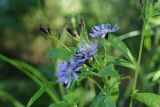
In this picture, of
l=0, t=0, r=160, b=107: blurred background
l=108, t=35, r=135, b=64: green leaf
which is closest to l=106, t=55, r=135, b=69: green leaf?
l=108, t=35, r=135, b=64: green leaf

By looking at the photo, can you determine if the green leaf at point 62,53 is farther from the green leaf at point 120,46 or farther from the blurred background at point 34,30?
the blurred background at point 34,30

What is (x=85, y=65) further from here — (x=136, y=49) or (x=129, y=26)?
(x=129, y=26)

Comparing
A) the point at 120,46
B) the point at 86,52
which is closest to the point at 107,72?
the point at 86,52

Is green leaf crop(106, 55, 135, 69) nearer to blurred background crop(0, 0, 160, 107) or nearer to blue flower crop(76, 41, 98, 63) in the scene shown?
blue flower crop(76, 41, 98, 63)

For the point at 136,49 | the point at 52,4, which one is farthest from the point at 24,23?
the point at 136,49

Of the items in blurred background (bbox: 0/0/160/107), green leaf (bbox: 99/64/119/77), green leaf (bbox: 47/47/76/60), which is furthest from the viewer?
blurred background (bbox: 0/0/160/107)

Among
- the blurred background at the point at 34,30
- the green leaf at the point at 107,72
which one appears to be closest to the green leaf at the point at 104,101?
the green leaf at the point at 107,72

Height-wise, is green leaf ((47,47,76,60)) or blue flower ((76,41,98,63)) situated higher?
green leaf ((47,47,76,60))

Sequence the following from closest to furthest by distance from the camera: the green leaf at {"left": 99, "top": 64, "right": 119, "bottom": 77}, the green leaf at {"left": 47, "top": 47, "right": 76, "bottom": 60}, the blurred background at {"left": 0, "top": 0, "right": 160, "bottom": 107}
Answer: the green leaf at {"left": 99, "top": 64, "right": 119, "bottom": 77}
the green leaf at {"left": 47, "top": 47, "right": 76, "bottom": 60}
the blurred background at {"left": 0, "top": 0, "right": 160, "bottom": 107}
